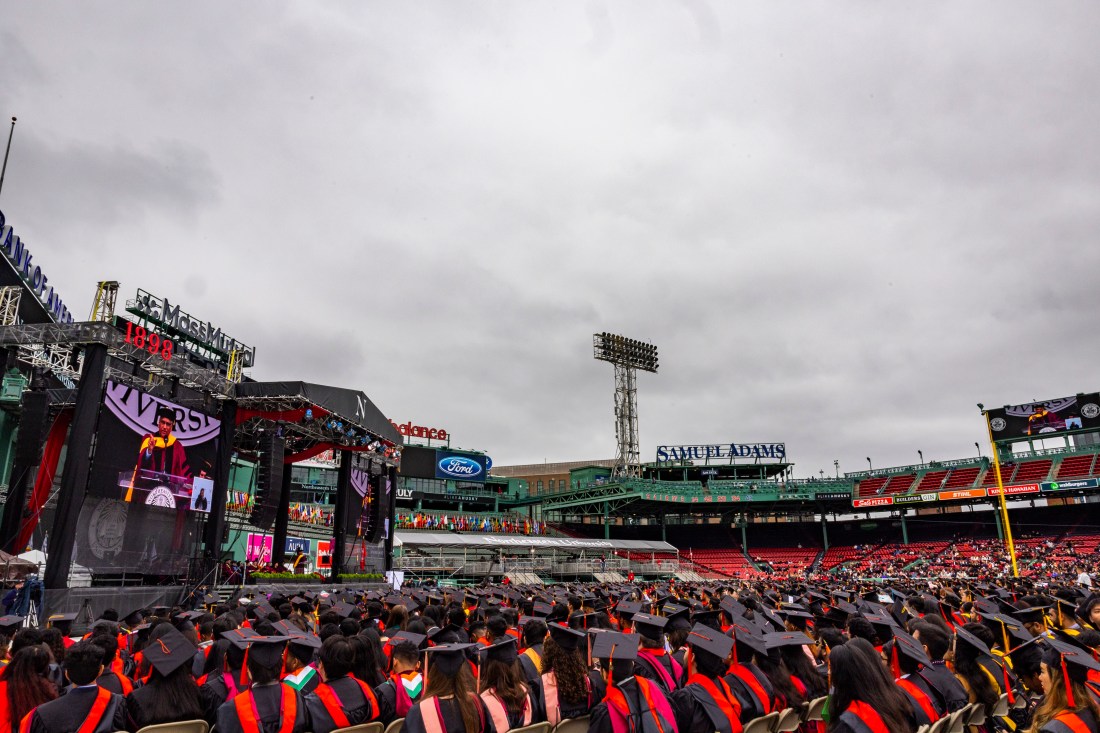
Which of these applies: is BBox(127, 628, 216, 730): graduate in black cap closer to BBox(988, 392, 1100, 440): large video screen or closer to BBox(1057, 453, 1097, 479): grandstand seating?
BBox(988, 392, 1100, 440): large video screen

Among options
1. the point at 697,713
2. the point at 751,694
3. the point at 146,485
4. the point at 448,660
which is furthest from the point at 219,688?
the point at 146,485

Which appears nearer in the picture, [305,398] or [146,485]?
[146,485]

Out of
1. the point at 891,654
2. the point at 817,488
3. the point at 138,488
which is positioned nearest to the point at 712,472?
the point at 817,488

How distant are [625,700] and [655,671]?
3.46ft

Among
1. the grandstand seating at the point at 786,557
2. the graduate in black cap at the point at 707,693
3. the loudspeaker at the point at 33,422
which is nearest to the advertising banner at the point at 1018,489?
the grandstand seating at the point at 786,557

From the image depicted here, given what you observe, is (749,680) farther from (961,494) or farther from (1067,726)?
(961,494)

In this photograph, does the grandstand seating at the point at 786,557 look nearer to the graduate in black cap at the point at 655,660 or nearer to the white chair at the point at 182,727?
the graduate in black cap at the point at 655,660

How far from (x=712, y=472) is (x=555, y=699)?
60994 mm

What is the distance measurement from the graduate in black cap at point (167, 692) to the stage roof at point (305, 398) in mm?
18421

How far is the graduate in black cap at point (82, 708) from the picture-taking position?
4.38m

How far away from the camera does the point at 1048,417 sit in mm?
48812

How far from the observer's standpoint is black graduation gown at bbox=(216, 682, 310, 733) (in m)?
4.51

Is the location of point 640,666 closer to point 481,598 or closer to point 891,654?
point 891,654

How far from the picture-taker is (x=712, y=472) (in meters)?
63.5
